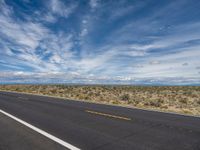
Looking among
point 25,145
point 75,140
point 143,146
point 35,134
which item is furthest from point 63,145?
point 143,146

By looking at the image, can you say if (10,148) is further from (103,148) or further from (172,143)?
(172,143)

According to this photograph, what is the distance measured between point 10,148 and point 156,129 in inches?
206

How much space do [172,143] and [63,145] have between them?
3228 mm

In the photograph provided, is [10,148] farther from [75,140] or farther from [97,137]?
[97,137]

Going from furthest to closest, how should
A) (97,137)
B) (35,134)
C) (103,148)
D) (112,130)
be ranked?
1. (112,130)
2. (35,134)
3. (97,137)
4. (103,148)

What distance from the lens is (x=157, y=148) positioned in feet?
18.2

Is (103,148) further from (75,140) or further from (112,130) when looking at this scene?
(112,130)

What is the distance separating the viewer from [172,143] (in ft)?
19.7

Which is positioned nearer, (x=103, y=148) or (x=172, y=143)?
(x=103, y=148)

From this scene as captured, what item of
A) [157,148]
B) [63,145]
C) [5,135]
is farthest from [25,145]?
[157,148]

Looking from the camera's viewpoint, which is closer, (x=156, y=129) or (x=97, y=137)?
(x=97, y=137)

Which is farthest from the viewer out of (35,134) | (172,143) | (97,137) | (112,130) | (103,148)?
(112,130)

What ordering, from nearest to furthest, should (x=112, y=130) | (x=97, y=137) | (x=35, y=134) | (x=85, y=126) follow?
(x=97, y=137)
(x=35, y=134)
(x=112, y=130)
(x=85, y=126)

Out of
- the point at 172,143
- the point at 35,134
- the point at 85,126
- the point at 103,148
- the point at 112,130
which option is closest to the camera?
the point at 103,148
